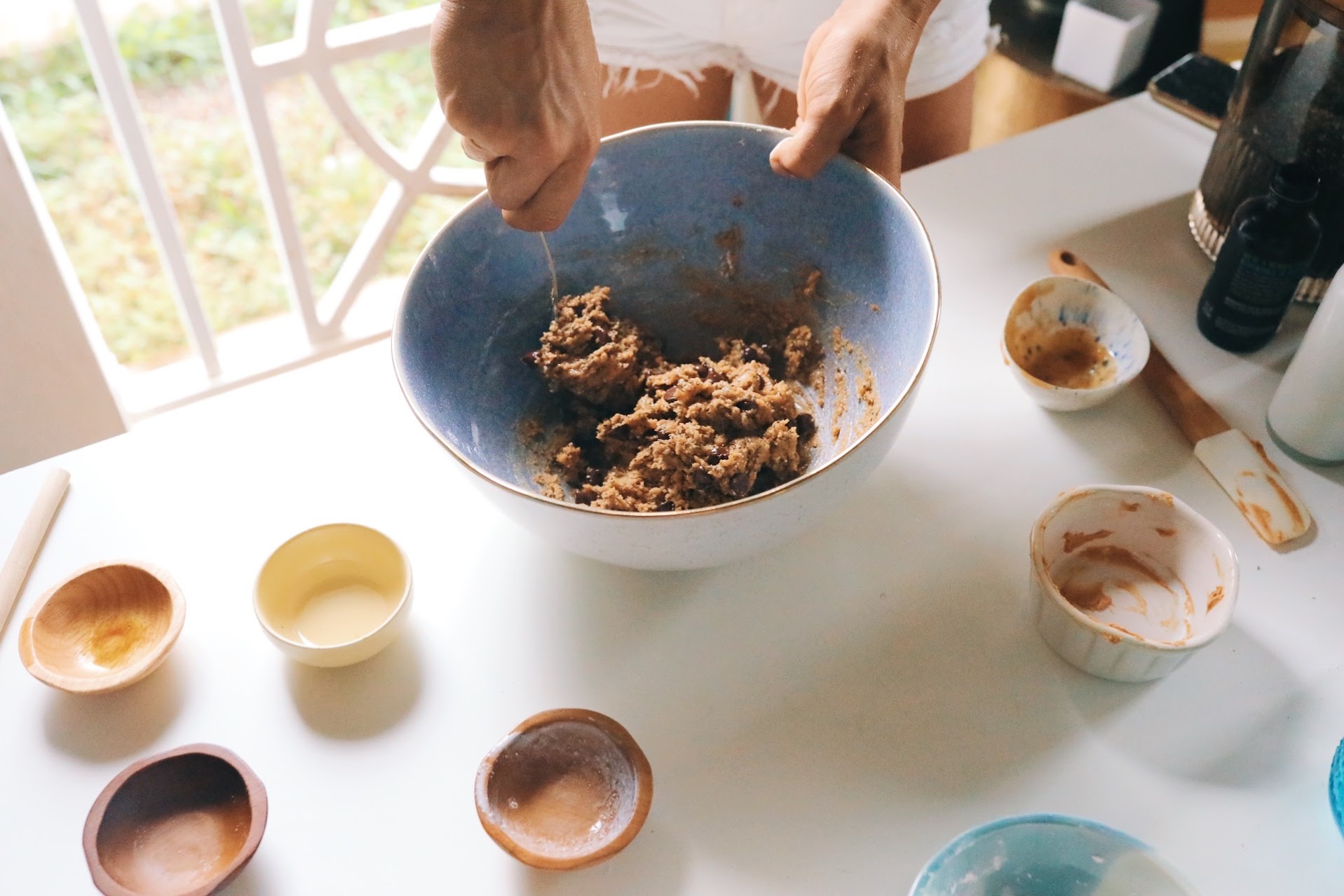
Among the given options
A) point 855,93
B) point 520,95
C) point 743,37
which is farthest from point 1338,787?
point 743,37

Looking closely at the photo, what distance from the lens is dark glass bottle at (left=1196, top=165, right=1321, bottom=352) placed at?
939 millimetres

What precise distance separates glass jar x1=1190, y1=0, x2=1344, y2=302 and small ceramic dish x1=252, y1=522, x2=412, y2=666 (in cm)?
96

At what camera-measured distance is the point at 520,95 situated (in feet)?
2.65

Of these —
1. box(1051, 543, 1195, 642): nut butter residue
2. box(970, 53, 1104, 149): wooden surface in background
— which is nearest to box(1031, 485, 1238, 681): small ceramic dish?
box(1051, 543, 1195, 642): nut butter residue

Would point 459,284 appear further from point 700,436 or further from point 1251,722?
point 1251,722

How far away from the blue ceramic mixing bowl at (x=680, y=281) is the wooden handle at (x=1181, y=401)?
1.04ft

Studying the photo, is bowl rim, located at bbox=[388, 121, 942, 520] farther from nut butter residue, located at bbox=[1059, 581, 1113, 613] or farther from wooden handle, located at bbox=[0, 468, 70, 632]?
wooden handle, located at bbox=[0, 468, 70, 632]

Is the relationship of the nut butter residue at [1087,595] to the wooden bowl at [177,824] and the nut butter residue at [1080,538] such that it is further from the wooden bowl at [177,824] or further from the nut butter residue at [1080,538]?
the wooden bowl at [177,824]

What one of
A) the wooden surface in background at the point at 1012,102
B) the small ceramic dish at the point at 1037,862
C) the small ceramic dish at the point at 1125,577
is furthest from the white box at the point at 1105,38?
the small ceramic dish at the point at 1037,862

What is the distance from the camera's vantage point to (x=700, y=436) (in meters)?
0.86

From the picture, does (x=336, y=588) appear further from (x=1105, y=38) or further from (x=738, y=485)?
(x=1105, y=38)

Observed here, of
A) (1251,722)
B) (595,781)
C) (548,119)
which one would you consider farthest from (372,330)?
(1251,722)

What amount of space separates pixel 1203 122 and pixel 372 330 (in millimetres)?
1419

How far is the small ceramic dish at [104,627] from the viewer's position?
31.5 inches
